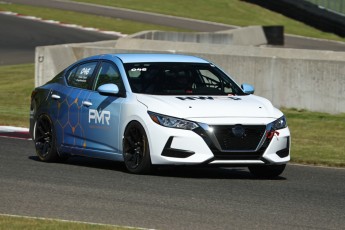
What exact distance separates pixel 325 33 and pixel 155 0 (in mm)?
11024

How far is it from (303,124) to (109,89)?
7.97 meters

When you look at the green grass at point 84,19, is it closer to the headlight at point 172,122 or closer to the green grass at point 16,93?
the green grass at point 16,93

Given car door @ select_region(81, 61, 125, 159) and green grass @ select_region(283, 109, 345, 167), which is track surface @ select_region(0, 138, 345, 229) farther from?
green grass @ select_region(283, 109, 345, 167)

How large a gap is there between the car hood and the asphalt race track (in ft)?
2.42

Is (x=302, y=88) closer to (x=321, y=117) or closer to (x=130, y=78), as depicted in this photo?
(x=321, y=117)

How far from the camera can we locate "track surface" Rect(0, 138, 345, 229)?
9641mm

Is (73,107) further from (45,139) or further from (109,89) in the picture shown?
(109,89)

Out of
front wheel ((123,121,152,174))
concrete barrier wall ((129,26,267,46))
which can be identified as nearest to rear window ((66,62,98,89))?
front wheel ((123,121,152,174))

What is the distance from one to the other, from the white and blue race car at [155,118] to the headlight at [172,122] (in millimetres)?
11

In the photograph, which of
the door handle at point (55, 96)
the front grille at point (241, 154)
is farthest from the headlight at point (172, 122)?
the door handle at point (55, 96)

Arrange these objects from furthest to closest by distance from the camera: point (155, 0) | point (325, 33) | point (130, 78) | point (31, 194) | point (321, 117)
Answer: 1. point (155, 0)
2. point (325, 33)
3. point (321, 117)
4. point (130, 78)
5. point (31, 194)

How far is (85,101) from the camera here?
1377 cm

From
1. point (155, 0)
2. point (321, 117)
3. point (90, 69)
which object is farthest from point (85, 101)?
point (155, 0)

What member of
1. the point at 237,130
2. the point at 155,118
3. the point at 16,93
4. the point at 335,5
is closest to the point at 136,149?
the point at 155,118
